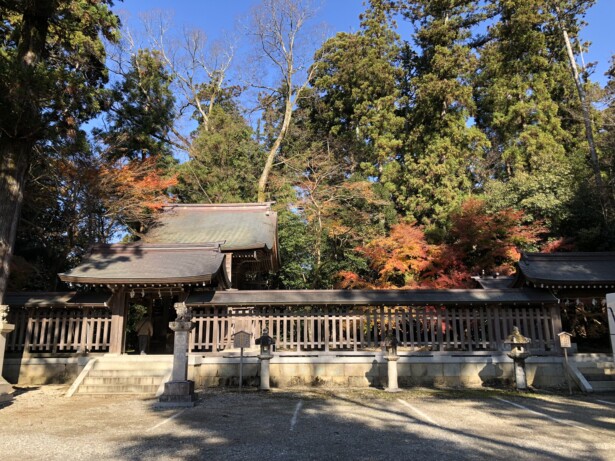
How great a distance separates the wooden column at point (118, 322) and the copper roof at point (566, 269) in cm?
1147

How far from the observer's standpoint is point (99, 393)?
1024cm

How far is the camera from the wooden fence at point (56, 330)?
1179 centimetres

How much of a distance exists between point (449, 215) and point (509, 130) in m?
8.66

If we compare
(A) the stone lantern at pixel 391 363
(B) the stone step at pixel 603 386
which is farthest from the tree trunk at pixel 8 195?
(B) the stone step at pixel 603 386

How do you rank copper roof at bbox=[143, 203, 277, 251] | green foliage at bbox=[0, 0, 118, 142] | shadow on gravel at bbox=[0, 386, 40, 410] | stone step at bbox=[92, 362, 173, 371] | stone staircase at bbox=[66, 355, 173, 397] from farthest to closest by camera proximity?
copper roof at bbox=[143, 203, 277, 251] < stone step at bbox=[92, 362, 173, 371] < stone staircase at bbox=[66, 355, 173, 397] < green foliage at bbox=[0, 0, 118, 142] < shadow on gravel at bbox=[0, 386, 40, 410]

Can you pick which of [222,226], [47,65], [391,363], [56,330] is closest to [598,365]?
[391,363]

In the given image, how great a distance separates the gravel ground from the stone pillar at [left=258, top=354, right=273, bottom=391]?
84 centimetres

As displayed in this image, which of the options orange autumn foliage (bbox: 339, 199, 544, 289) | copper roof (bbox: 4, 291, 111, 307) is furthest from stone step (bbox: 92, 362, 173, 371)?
orange autumn foliage (bbox: 339, 199, 544, 289)

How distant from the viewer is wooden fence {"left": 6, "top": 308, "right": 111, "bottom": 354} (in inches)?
464

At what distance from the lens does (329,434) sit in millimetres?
5898

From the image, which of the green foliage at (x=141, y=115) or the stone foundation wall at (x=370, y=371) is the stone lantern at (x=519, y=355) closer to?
the stone foundation wall at (x=370, y=371)

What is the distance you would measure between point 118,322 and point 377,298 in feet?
24.4

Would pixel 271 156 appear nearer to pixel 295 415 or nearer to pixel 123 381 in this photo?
pixel 123 381

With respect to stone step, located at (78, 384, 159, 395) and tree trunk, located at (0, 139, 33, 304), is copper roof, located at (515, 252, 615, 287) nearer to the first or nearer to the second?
stone step, located at (78, 384, 159, 395)
